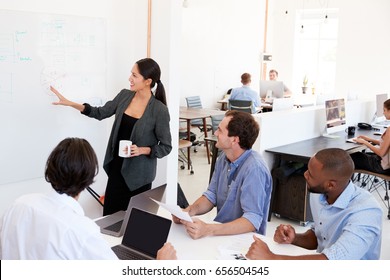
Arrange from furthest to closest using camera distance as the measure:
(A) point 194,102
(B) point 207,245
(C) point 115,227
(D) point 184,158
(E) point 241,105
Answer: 1. (A) point 194,102
2. (E) point 241,105
3. (D) point 184,158
4. (C) point 115,227
5. (B) point 207,245

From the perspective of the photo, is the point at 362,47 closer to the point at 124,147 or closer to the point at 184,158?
the point at 184,158

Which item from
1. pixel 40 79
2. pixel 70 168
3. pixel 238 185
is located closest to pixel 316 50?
pixel 40 79

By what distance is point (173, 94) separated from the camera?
412 centimetres

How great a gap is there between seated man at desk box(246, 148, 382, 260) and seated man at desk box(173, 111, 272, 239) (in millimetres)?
247

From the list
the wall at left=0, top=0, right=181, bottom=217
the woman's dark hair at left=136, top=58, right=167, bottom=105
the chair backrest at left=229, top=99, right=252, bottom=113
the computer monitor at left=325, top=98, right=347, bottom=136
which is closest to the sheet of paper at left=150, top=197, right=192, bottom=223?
the woman's dark hair at left=136, top=58, right=167, bottom=105

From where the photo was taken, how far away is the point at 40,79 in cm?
344

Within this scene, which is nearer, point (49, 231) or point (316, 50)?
point (49, 231)

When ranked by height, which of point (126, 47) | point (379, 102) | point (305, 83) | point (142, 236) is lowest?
point (142, 236)

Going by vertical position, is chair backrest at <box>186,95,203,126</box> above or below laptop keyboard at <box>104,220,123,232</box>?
above

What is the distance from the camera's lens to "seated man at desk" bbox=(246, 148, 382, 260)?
1.87 metres

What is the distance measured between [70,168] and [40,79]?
212cm

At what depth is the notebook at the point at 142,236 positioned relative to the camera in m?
1.97

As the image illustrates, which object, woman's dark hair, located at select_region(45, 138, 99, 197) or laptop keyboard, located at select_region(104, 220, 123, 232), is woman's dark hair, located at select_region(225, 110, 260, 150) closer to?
laptop keyboard, located at select_region(104, 220, 123, 232)
